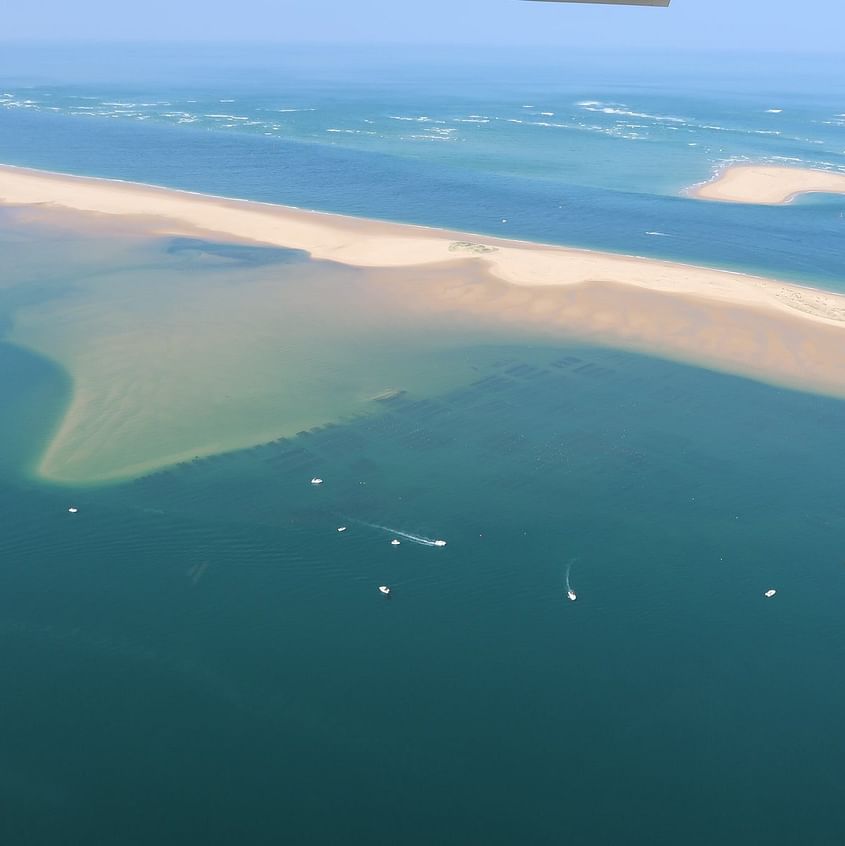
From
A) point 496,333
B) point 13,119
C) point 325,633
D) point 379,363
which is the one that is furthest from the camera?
point 13,119

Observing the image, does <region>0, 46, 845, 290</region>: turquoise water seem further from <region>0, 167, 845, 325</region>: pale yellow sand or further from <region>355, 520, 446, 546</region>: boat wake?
<region>355, 520, 446, 546</region>: boat wake

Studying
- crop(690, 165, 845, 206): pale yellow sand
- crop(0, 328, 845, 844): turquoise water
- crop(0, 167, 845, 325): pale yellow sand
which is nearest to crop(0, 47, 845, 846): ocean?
crop(0, 328, 845, 844): turquoise water

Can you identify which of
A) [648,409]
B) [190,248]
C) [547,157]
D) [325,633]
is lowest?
[325,633]

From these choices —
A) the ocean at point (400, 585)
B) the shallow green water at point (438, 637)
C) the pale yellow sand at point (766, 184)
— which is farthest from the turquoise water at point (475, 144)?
the shallow green water at point (438, 637)

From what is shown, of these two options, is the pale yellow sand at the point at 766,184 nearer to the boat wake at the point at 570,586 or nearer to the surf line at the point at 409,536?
the boat wake at the point at 570,586

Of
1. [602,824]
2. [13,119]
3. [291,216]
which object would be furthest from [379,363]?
[13,119]

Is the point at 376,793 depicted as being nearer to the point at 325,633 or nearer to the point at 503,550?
the point at 325,633
